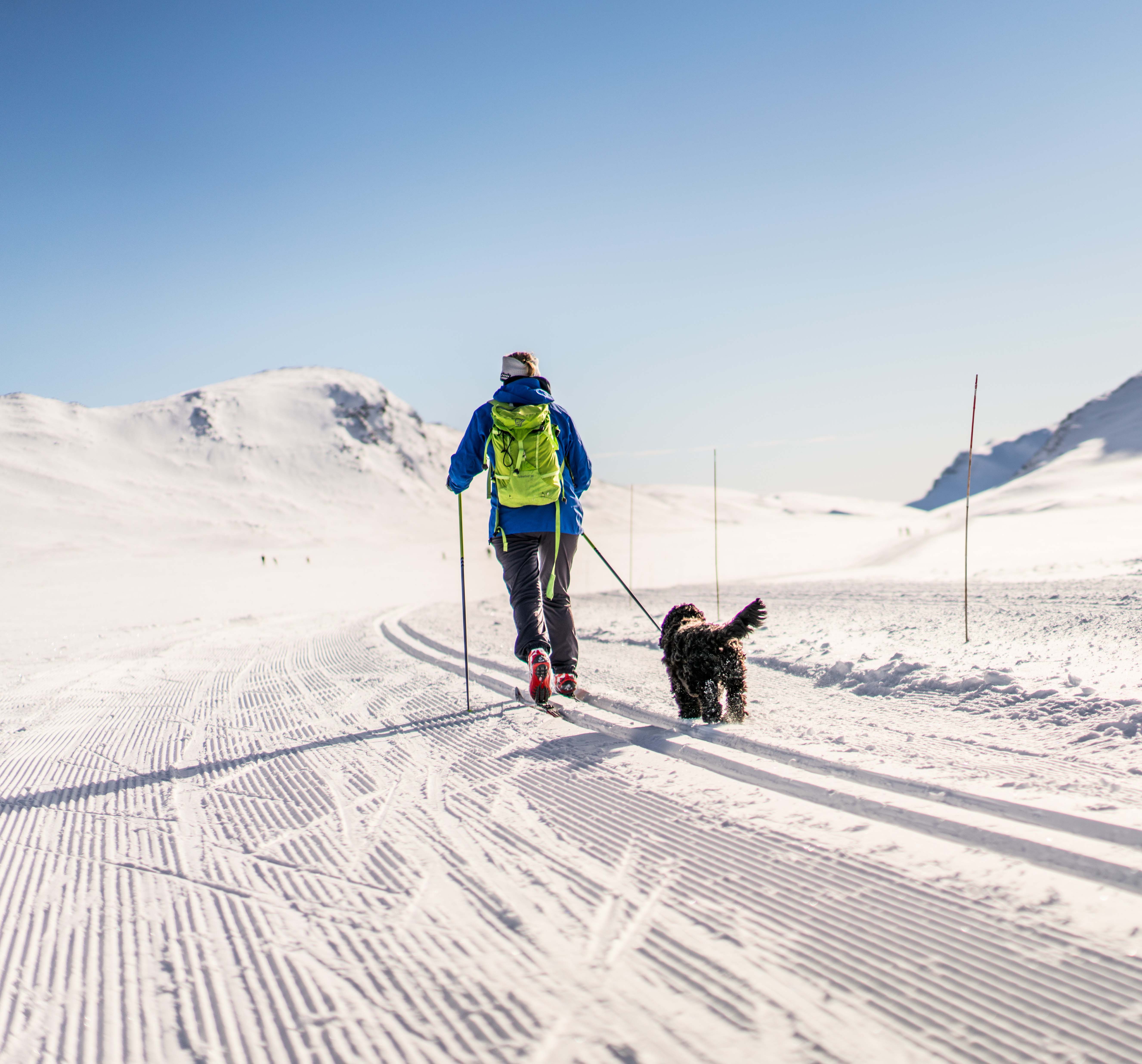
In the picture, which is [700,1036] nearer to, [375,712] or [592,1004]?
[592,1004]

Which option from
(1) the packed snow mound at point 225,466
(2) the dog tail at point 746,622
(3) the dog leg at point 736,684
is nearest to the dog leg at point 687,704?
(3) the dog leg at point 736,684

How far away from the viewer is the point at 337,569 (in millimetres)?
26312

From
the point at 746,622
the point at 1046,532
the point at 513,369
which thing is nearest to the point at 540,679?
the point at 746,622

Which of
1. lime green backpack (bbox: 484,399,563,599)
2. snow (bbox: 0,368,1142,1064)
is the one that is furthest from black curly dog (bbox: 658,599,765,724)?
lime green backpack (bbox: 484,399,563,599)

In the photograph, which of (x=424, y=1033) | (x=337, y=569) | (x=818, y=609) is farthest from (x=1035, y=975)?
(x=337, y=569)

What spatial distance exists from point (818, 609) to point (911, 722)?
170 inches

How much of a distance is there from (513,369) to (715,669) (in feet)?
6.85

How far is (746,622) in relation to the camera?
134 inches

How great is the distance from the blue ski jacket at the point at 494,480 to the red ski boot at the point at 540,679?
Answer: 78 centimetres

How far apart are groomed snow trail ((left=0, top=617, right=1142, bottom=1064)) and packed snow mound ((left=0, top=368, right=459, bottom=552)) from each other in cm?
4195

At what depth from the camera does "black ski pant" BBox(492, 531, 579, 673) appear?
4.24 m

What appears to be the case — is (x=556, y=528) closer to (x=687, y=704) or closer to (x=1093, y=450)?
(x=687, y=704)

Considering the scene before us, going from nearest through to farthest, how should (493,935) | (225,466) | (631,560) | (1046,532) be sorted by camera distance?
(493,935) → (631,560) → (1046,532) → (225,466)

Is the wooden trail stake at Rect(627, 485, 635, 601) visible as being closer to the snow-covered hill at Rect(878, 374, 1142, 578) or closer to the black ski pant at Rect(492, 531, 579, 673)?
the black ski pant at Rect(492, 531, 579, 673)
